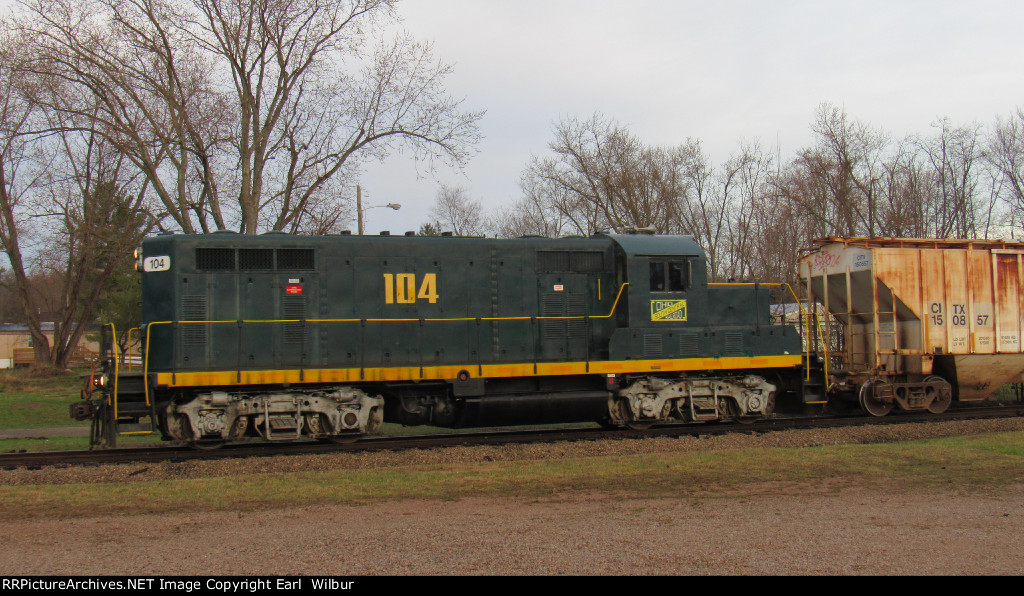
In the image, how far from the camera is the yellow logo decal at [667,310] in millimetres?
12617

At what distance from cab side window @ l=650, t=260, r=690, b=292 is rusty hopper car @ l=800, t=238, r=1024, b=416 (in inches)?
133

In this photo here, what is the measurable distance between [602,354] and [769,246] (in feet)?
76.8

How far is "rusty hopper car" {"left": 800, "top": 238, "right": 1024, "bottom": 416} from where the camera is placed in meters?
14.1

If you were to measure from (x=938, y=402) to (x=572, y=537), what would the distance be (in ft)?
38.5

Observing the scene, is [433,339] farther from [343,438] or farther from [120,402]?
[120,402]

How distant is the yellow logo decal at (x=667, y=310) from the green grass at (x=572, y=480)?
2884 mm

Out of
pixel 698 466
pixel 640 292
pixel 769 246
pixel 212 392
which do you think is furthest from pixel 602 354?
pixel 769 246

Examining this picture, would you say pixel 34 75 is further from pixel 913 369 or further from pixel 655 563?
pixel 913 369

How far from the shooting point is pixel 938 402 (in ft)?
47.3

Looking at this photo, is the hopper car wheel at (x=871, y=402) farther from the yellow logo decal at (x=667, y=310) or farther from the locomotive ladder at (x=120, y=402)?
the locomotive ladder at (x=120, y=402)

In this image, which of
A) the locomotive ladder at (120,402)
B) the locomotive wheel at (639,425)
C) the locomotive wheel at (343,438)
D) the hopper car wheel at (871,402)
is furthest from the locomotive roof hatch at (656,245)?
the locomotive ladder at (120,402)

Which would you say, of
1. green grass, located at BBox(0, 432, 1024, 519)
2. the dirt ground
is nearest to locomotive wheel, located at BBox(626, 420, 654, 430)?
green grass, located at BBox(0, 432, 1024, 519)

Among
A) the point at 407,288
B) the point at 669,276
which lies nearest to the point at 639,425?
the point at 669,276

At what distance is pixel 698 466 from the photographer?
951 centimetres
